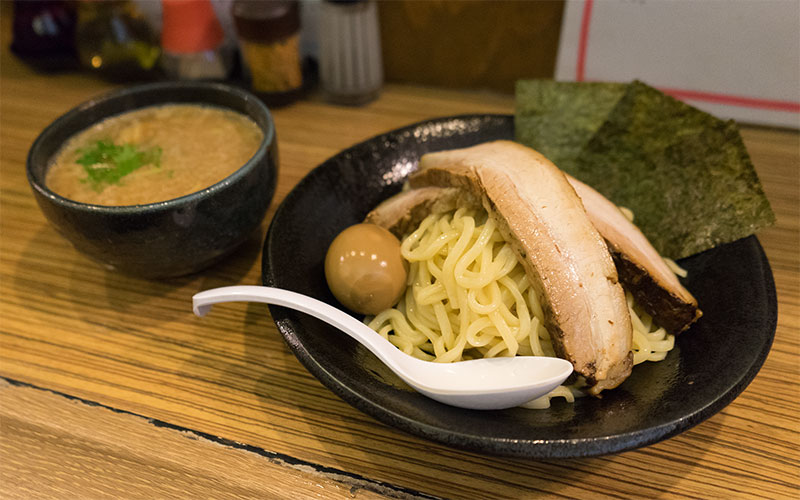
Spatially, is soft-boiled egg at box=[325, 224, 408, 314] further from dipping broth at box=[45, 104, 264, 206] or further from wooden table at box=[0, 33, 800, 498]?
dipping broth at box=[45, 104, 264, 206]

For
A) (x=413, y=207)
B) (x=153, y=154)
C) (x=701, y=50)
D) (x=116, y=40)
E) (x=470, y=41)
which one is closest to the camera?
(x=413, y=207)

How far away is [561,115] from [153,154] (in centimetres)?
134

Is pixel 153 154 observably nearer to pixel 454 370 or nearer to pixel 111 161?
pixel 111 161

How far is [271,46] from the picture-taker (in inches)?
95.1

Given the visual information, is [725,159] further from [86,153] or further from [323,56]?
[86,153]

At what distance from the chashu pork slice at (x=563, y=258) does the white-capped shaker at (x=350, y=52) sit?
3.86 ft

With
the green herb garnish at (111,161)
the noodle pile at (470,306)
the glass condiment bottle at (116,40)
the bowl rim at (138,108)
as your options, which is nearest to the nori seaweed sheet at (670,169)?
the noodle pile at (470,306)

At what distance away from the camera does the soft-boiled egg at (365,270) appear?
147 centimetres

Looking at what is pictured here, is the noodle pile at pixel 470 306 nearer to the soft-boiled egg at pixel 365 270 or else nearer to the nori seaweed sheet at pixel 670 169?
the soft-boiled egg at pixel 365 270

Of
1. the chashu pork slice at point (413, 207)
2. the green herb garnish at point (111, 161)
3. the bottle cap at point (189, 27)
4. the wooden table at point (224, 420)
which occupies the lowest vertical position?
the wooden table at point (224, 420)

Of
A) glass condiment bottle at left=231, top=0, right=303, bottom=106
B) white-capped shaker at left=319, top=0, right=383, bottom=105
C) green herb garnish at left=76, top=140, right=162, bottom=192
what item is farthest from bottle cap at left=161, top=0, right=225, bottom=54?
green herb garnish at left=76, top=140, right=162, bottom=192

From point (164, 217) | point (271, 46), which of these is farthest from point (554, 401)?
point (271, 46)

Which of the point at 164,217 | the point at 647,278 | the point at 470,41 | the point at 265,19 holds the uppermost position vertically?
the point at 265,19

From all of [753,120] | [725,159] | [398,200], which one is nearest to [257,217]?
[398,200]
